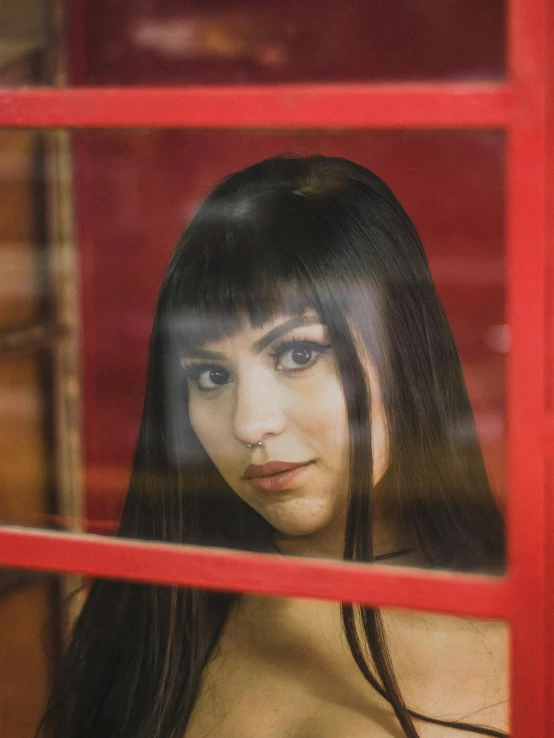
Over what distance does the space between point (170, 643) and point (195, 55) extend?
1.09 m

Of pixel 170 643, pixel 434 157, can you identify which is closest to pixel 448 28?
pixel 434 157

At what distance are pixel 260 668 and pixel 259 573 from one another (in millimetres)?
487

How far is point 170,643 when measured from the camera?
4.50 feet

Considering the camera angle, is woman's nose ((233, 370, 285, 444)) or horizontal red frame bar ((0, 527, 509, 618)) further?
woman's nose ((233, 370, 285, 444))

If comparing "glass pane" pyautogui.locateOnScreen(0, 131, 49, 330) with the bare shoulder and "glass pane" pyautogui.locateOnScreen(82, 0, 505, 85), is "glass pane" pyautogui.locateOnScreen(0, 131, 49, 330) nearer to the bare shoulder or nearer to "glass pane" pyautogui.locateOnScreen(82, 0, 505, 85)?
"glass pane" pyautogui.locateOnScreen(82, 0, 505, 85)

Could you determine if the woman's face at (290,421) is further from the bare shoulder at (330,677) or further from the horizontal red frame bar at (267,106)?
the horizontal red frame bar at (267,106)

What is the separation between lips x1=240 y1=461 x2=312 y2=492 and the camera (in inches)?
48.3

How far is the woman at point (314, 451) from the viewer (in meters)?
1.22

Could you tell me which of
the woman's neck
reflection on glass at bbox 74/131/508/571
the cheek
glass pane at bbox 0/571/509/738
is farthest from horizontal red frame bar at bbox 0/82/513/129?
glass pane at bbox 0/571/509/738

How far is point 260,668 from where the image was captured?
1.30 metres

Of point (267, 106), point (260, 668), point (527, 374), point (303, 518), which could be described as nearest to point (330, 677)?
point (260, 668)

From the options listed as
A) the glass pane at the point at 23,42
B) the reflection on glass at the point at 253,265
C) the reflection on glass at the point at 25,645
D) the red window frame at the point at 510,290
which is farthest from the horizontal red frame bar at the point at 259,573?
the glass pane at the point at 23,42

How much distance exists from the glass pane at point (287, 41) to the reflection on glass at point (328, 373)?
1.16 feet

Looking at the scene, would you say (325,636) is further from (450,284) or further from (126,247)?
(126,247)
